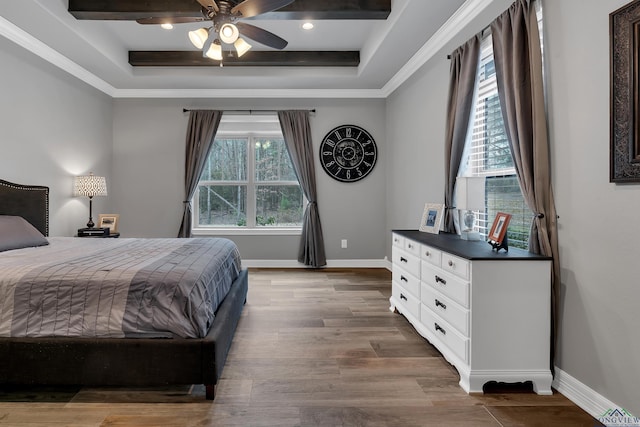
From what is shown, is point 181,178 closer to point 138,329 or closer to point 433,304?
point 138,329

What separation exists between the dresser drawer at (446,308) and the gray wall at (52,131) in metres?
3.95

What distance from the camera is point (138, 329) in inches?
78.3

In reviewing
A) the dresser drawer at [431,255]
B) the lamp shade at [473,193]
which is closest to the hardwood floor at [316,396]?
the dresser drawer at [431,255]

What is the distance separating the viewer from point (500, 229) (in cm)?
233

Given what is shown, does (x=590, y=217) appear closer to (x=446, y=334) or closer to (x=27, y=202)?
(x=446, y=334)

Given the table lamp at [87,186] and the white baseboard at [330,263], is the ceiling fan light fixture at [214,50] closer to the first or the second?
the table lamp at [87,186]

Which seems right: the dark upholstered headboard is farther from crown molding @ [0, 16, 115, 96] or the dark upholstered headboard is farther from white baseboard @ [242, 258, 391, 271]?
white baseboard @ [242, 258, 391, 271]

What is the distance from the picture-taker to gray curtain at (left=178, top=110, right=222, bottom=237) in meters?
5.40

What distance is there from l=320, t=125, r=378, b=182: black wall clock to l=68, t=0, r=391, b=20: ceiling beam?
2277 millimetres

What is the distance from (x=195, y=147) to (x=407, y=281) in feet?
12.2

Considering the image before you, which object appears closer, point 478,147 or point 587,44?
point 587,44

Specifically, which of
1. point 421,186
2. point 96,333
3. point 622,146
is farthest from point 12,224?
point 622,146

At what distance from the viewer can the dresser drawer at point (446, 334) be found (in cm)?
218

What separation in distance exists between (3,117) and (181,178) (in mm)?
2268
